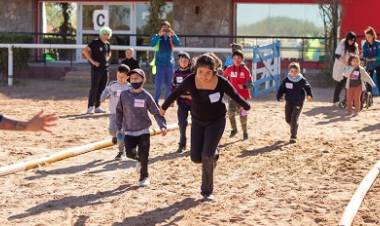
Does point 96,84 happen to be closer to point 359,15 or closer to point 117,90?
point 117,90

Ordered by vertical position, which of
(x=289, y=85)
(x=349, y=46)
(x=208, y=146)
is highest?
(x=349, y=46)

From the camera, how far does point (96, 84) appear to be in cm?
1436

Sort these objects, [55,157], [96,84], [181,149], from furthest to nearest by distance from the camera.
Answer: [96,84], [181,149], [55,157]

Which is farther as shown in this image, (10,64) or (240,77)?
(10,64)

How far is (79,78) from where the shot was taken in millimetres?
22984

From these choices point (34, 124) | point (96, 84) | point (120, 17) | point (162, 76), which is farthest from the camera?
point (120, 17)

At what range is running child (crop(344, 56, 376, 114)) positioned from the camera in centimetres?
1463

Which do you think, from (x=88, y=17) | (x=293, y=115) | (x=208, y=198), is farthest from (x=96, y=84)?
(x=88, y=17)

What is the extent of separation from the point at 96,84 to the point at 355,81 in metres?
5.30

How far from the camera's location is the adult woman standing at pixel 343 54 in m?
15.3

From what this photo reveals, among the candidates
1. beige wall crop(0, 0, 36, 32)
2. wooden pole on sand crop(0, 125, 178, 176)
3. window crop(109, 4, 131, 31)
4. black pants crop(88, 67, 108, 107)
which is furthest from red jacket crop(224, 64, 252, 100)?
beige wall crop(0, 0, 36, 32)

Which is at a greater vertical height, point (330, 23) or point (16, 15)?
point (16, 15)

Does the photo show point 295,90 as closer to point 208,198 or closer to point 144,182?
point 144,182

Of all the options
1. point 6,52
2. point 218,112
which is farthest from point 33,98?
point 218,112
